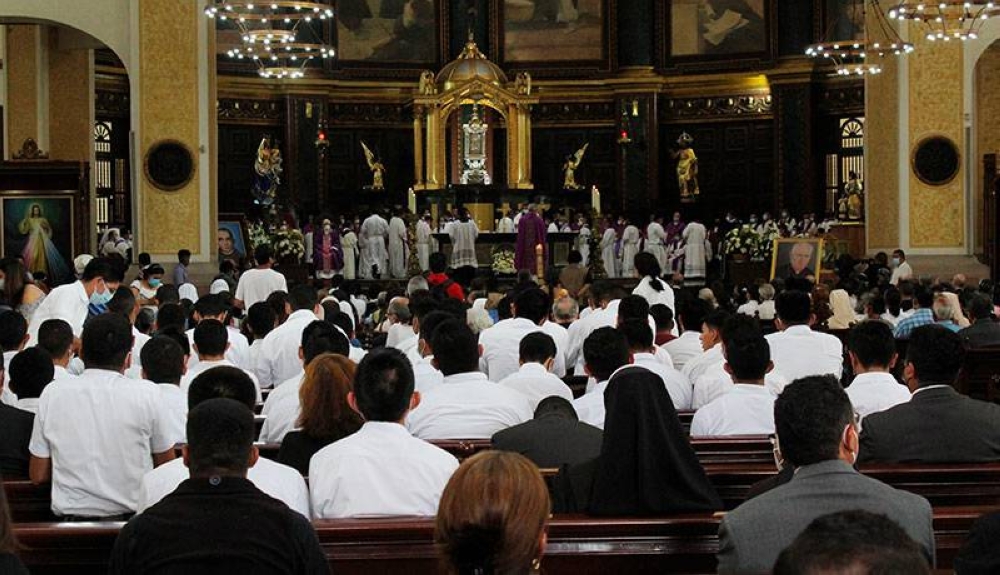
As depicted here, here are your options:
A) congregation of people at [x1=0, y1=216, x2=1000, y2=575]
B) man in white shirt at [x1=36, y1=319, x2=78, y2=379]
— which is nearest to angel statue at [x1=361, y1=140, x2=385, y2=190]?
congregation of people at [x1=0, y1=216, x2=1000, y2=575]

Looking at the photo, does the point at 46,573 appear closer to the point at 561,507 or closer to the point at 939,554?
the point at 561,507

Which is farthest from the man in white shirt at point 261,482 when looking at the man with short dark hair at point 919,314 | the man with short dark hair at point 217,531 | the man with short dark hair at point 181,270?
the man with short dark hair at point 181,270

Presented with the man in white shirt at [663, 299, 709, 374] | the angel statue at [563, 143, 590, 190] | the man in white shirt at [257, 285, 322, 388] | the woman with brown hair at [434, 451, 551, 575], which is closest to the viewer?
the woman with brown hair at [434, 451, 551, 575]

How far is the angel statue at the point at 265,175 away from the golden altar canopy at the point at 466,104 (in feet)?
10.3

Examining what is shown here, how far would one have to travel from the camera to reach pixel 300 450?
7.05 meters

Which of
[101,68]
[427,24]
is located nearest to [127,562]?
[101,68]

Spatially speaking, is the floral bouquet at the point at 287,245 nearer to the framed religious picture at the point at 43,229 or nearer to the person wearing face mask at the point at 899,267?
the framed religious picture at the point at 43,229

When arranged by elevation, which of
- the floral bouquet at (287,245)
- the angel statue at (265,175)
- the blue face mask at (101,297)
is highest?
the angel statue at (265,175)

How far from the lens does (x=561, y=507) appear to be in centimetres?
650

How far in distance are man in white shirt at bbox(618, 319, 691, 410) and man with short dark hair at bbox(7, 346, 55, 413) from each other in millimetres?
3501

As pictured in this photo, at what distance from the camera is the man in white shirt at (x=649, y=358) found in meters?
10.0

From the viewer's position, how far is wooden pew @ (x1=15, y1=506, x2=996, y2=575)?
5609 mm

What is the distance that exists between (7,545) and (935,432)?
16.2ft

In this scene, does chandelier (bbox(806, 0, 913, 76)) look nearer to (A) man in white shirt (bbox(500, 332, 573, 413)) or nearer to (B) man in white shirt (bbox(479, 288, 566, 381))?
(B) man in white shirt (bbox(479, 288, 566, 381))
